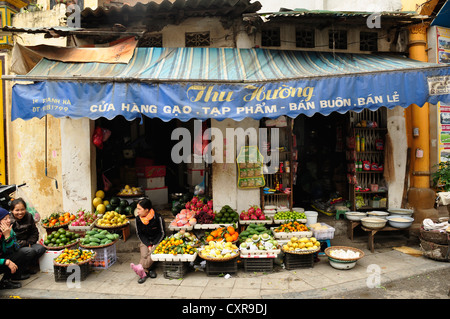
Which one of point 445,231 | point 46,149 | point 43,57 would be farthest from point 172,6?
point 445,231

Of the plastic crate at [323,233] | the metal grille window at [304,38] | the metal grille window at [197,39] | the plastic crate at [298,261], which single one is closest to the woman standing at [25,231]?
the plastic crate at [298,261]

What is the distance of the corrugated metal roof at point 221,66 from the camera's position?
5953mm

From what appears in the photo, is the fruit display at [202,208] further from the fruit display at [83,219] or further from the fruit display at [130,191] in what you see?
the fruit display at [83,219]

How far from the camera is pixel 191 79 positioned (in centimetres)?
584

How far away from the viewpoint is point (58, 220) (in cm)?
734

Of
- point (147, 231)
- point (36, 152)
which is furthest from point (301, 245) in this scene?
point (36, 152)

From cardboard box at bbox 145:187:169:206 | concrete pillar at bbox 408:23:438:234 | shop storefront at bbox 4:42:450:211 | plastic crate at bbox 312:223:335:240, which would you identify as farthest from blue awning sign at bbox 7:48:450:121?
cardboard box at bbox 145:187:169:206

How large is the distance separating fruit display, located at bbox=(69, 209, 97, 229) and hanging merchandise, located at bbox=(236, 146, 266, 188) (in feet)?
12.4

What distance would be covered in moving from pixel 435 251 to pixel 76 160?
28.4 feet

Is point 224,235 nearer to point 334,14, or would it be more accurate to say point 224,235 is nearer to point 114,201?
point 114,201

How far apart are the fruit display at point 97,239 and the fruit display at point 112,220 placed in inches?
18.9

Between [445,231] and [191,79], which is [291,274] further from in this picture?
[191,79]

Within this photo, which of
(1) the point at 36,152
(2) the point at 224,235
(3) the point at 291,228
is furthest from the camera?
(1) the point at 36,152

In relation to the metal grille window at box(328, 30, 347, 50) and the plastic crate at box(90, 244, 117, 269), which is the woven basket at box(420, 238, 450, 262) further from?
the plastic crate at box(90, 244, 117, 269)
